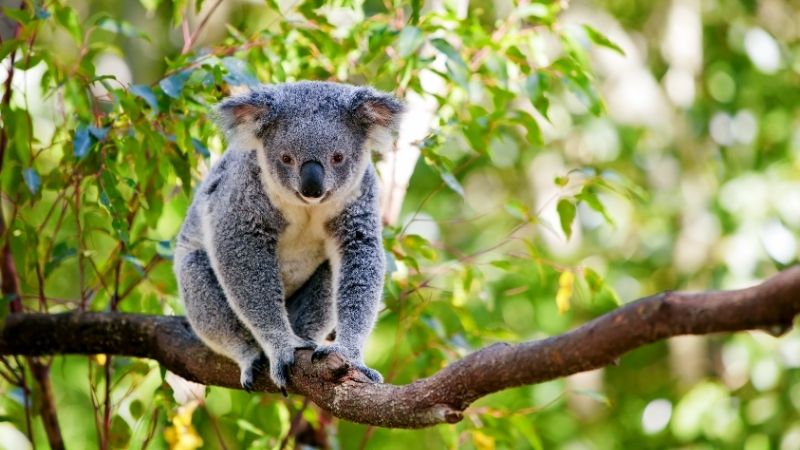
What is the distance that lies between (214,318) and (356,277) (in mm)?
590

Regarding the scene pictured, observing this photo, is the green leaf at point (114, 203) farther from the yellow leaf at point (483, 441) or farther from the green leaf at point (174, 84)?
the yellow leaf at point (483, 441)

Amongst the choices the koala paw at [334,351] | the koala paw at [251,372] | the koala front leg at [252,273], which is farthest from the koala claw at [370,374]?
the koala paw at [251,372]

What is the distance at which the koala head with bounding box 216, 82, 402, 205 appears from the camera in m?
3.84

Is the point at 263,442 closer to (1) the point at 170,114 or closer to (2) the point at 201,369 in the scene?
(2) the point at 201,369

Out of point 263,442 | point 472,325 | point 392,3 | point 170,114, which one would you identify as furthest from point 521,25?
point 263,442

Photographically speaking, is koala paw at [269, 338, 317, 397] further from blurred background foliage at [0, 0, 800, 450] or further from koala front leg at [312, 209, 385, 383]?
blurred background foliage at [0, 0, 800, 450]

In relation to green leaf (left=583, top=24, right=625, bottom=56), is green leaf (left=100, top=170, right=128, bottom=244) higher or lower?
lower

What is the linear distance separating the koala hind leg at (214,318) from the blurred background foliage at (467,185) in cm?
19

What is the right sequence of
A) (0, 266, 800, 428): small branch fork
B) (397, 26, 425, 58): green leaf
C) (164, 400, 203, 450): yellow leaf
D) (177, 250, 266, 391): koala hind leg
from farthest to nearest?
(164, 400, 203, 450): yellow leaf → (177, 250, 266, 391): koala hind leg → (397, 26, 425, 58): green leaf → (0, 266, 800, 428): small branch fork

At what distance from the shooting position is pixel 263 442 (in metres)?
4.43

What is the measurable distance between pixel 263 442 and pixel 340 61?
65.5 inches

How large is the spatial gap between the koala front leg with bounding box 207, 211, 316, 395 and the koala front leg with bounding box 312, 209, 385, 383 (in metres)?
0.18

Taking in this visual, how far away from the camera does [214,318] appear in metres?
4.11

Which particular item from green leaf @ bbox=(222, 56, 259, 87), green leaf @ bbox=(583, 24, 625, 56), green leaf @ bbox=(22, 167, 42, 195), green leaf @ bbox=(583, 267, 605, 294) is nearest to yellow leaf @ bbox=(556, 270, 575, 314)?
green leaf @ bbox=(583, 267, 605, 294)
